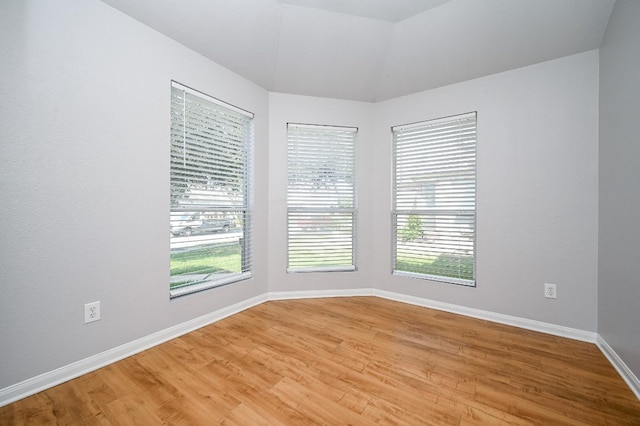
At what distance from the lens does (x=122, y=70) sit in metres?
1.91

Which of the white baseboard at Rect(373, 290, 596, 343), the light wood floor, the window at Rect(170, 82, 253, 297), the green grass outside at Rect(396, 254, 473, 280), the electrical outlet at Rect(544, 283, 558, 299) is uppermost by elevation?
the window at Rect(170, 82, 253, 297)

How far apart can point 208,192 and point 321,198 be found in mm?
1358

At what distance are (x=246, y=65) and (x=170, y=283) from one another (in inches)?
89.0

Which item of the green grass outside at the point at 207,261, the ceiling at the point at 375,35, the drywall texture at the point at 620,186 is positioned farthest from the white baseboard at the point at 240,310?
the ceiling at the point at 375,35

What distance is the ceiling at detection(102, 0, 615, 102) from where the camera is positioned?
207 cm

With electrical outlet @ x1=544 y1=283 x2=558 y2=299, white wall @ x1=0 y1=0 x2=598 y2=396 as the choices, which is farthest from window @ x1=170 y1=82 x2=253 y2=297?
electrical outlet @ x1=544 y1=283 x2=558 y2=299

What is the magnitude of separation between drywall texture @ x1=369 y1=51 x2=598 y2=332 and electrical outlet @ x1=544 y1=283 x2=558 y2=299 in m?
0.03

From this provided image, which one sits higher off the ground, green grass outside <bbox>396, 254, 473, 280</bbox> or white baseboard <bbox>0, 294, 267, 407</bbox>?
green grass outside <bbox>396, 254, 473, 280</bbox>

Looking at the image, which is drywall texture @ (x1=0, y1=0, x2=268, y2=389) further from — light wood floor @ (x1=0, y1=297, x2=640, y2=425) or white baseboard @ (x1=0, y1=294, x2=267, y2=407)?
light wood floor @ (x1=0, y1=297, x2=640, y2=425)

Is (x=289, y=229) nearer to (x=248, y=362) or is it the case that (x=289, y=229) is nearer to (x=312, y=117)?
(x=312, y=117)

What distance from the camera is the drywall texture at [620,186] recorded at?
163 cm

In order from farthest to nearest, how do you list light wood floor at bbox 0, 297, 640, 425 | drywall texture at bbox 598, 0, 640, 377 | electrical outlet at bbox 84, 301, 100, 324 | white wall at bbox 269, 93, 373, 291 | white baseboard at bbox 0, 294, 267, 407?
1. white wall at bbox 269, 93, 373, 291
2. electrical outlet at bbox 84, 301, 100, 324
3. drywall texture at bbox 598, 0, 640, 377
4. white baseboard at bbox 0, 294, 267, 407
5. light wood floor at bbox 0, 297, 640, 425

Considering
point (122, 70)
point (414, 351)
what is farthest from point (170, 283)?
point (414, 351)

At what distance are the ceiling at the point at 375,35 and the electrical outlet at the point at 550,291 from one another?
2100mm
